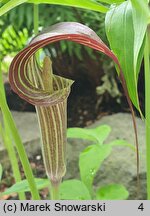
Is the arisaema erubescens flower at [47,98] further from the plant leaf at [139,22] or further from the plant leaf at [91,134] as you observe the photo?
the plant leaf at [91,134]

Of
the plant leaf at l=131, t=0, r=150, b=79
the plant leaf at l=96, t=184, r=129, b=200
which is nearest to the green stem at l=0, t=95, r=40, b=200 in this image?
the plant leaf at l=131, t=0, r=150, b=79

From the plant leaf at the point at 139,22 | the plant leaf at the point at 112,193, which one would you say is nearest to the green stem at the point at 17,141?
the plant leaf at the point at 139,22

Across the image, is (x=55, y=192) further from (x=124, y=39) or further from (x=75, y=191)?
(x=124, y=39)

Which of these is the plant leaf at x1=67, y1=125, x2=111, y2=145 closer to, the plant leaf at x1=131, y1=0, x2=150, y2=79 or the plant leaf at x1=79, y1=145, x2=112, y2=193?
the plant leaf at x1=79, y1=145, x2=112, y2=193

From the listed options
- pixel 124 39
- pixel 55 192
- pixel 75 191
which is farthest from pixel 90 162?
pixel 124 39

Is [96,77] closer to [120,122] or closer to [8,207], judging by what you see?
[120,122]
